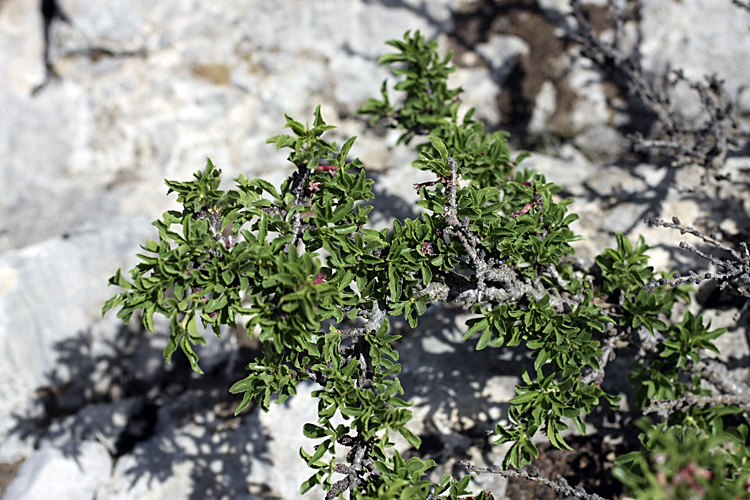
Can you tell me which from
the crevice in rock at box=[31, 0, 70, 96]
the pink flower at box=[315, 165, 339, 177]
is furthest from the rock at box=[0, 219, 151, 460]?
the pink flower at box=[315, 165, 339, 177]

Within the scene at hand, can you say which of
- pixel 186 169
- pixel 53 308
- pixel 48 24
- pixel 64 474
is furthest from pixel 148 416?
pixel 48 24

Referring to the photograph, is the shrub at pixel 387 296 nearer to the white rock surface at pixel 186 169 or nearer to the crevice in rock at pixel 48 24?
the white rock surface at pixel 186 169

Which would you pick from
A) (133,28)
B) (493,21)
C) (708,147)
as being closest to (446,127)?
(708,147)

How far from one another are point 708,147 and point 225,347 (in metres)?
5.65

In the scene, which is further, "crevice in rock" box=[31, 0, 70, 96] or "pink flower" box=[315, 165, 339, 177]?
"crevice in rock" box=[31, 0, 70, 96]

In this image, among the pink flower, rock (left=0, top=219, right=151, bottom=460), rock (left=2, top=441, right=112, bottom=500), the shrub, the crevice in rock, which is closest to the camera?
the shrub

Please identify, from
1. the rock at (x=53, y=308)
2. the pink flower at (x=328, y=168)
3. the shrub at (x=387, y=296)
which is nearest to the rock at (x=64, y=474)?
the rock at (x=53, y=308)

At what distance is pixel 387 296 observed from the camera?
3.72 metres

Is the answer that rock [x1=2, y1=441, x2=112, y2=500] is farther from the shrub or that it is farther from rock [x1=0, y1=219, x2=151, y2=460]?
the shrub

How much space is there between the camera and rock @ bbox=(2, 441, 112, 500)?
525 cm

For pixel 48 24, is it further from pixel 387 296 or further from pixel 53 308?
pixel 387 296

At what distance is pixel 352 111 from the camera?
304 inches

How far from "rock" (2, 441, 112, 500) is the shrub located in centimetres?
305

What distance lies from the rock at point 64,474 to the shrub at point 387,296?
3.05 meters
